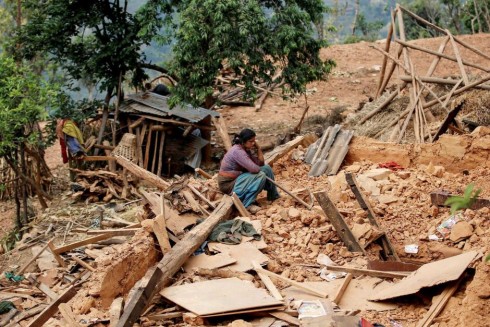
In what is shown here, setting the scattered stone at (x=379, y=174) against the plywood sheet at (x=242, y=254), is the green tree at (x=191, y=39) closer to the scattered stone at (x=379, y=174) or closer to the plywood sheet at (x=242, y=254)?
the scattered stone at (x=379, y=174)

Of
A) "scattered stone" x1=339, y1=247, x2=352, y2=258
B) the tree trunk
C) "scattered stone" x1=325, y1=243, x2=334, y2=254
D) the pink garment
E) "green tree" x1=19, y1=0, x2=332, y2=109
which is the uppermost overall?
"green tree" x1=19, y1=0, x2=332, y2=109

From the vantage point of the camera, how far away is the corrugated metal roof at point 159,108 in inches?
575

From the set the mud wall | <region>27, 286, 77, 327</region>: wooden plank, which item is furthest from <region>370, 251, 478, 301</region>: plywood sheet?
the mud wall

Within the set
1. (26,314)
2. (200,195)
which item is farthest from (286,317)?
(200,195)

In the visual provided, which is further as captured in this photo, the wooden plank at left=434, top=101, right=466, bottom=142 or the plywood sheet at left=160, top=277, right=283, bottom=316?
the wooden plank at left=434, top=101, right=466, bottom=142

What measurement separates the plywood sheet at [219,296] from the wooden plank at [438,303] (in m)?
1.25

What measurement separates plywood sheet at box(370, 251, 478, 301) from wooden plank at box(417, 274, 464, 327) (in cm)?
11

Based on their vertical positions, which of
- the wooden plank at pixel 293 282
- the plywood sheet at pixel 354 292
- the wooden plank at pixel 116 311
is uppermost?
the wooden plank at pixel 116 311

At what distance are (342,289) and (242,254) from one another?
4.33 feet

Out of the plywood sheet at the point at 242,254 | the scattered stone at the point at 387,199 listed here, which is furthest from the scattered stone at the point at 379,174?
the plywood sheet at the point at 242,254

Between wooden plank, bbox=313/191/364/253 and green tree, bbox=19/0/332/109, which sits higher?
green tree, bbox=19/0/332/109

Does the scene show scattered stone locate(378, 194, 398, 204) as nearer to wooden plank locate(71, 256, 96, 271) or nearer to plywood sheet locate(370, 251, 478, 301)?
plywood sheet locate(370, 251, 478, 301)

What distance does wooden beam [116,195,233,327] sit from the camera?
5.02 metres

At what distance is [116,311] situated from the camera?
527 cm
